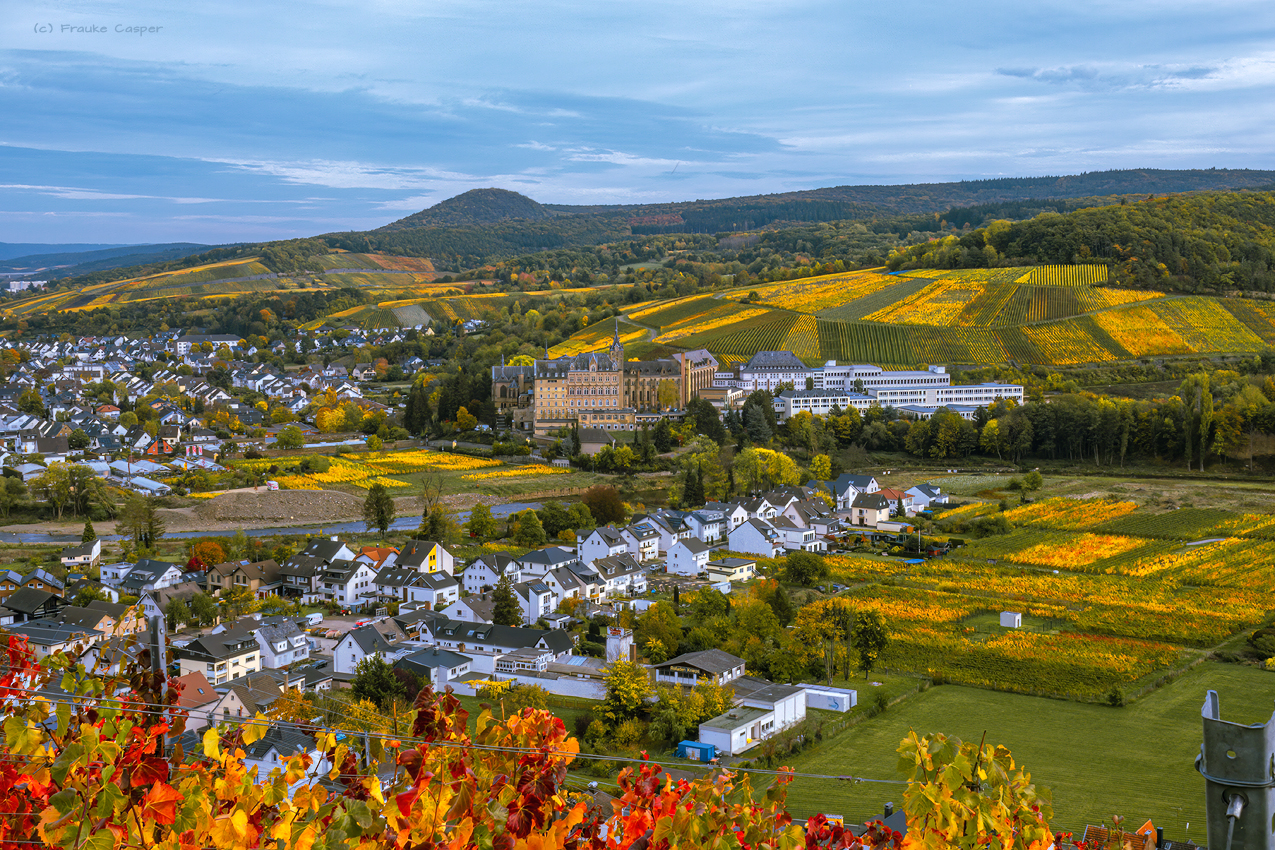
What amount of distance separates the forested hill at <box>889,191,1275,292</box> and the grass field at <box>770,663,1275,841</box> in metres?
58.6

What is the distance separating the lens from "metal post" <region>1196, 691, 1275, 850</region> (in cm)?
325

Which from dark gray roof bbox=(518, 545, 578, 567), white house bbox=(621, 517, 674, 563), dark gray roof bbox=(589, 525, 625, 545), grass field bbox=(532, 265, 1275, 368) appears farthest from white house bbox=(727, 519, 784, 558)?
grass field bbox=(532, 265, 1275, 368)

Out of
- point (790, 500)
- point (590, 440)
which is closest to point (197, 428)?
point (590, 440)

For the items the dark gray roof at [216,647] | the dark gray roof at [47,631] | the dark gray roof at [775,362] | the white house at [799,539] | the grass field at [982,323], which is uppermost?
the grass field at [982,323]

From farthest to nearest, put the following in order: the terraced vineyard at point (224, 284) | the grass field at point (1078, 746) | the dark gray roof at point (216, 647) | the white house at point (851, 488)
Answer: the terraced vineyard at point (224, 284), the white house at point (851, 488), the dark gray roof at point (216, 647), the grass field at point (1078, 746)

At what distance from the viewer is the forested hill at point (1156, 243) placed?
2859 inches

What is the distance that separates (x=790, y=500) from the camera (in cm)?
3897

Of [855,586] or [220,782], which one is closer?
[220,782]

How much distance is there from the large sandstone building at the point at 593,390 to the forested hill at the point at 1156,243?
32.2 m

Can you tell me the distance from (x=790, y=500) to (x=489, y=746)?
35075mm

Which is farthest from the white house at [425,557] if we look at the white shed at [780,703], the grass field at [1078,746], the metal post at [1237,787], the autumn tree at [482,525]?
the metal post at [1237,787]

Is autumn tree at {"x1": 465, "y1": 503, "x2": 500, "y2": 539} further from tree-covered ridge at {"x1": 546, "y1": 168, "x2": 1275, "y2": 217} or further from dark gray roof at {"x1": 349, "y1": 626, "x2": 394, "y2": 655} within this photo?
tree-covered ridge at {"x1": 546, "y1": 168, "x2": 1275, "y2": 217}

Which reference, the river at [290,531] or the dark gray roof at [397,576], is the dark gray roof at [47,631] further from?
the river at [290,531]

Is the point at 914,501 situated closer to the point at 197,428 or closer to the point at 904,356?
the point at 904,356
